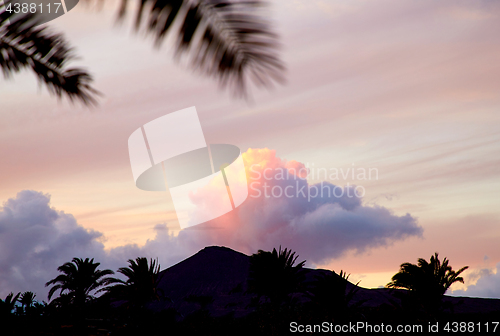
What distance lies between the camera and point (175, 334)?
76.5 feet

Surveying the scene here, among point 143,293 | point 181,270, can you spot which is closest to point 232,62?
point 143,293

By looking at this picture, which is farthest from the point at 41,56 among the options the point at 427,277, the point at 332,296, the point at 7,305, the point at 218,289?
the point at 218,289

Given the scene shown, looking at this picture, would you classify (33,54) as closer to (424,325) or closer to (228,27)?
(228,27)

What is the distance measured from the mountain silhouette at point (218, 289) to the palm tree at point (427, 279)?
295 ft

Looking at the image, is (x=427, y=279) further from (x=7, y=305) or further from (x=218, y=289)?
(x=218, y=289)

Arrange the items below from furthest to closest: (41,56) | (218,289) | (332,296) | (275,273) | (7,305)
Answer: (218,289), (275,273), (332,296), (7,305), (41,56)

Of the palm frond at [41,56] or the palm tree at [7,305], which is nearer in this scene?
the palm frond at [41,56]

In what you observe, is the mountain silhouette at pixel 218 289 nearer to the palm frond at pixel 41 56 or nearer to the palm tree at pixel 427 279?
the palm tree at pixel 427 279

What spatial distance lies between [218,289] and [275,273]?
12374 cm

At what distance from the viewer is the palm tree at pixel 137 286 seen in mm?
37531

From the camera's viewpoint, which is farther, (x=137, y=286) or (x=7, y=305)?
(x=137, y=286)

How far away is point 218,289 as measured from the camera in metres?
158

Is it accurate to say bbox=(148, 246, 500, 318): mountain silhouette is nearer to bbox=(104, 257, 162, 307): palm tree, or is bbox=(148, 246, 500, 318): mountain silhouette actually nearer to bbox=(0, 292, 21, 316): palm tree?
bbox=(104, 257, 162, 307): palm tree

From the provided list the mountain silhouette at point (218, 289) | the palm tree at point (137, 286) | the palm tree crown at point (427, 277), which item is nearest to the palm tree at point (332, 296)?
the palm tree crown at point (427, 277)
